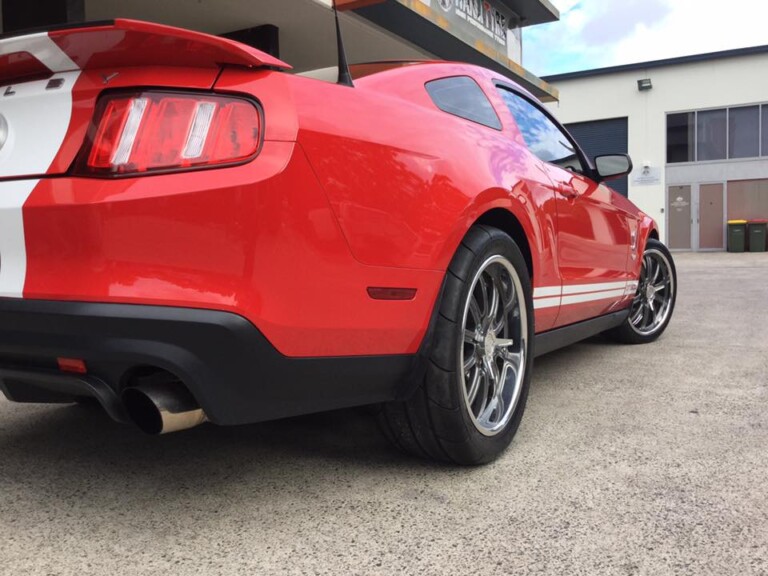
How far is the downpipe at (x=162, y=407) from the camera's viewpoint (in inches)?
63.4

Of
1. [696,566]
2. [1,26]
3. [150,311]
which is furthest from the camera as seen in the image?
[1,26]

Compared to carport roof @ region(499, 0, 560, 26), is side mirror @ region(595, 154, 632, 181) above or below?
below

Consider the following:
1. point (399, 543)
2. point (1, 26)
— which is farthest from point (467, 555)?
point (1, 26)

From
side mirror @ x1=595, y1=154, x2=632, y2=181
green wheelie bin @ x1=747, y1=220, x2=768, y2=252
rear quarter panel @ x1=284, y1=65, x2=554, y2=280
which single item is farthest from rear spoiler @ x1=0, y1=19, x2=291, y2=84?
green wheelie bin @ x1=747, y1=220, x2=768, y2=252

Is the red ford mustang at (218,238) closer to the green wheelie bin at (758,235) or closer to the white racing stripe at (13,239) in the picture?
the white racing stripe at (13,239)

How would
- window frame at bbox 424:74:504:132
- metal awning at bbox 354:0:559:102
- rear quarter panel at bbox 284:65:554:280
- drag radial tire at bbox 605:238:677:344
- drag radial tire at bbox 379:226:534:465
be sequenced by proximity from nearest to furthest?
rear quarter panel at bbox 284:65:554:280 → drag radial tire at bbox 379:226:534:465 → window frame at bbox 424:74:504:132 → drag radial tire at bbox 605:238:677:344 → metal awning at bbox 354:0:559:102

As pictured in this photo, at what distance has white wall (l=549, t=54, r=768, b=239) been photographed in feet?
69.4

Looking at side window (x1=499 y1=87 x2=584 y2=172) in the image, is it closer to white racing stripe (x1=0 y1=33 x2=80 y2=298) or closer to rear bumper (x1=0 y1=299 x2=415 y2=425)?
rear bumper (x1=0 y1=299 x2=415 y2=425)

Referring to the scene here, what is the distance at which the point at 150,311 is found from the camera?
151cm

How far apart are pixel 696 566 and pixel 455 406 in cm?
79

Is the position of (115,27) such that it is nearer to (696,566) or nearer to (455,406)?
(455,406)

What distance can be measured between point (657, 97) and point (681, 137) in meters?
1.62

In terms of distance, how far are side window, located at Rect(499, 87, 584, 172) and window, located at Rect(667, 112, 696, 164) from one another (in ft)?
69.6

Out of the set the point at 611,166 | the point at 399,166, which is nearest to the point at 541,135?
the point at 611,166
